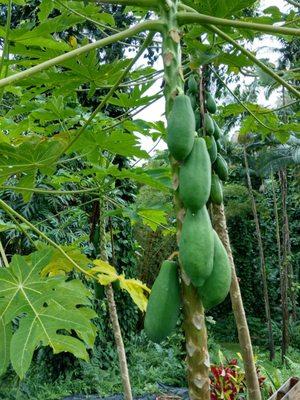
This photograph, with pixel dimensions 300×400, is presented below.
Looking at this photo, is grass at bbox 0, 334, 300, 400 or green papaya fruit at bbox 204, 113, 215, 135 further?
grass at bbox 0, 334, 300, 400

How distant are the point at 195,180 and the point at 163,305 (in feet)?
0.75

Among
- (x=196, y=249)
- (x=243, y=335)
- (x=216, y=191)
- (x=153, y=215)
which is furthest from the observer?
(x=153, y=215)

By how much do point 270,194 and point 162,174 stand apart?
11.9 meters

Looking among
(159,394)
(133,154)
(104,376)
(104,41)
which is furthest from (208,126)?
(104,376)

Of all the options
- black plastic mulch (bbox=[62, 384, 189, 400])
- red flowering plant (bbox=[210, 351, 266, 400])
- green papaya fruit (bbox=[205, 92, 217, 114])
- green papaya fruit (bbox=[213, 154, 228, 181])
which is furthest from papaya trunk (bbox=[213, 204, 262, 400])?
black plastic mulch (bbox=[62, 384, 189, 400])

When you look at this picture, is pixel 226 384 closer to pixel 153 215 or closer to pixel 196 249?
pixel 153 215

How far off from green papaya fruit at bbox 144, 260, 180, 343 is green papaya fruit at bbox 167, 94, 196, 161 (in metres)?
0.22

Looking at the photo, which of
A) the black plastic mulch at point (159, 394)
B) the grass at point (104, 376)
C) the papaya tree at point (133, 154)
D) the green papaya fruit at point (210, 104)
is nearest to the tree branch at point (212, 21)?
the papaya tree at point (133, 154)

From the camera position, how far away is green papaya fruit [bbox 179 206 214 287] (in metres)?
0.87

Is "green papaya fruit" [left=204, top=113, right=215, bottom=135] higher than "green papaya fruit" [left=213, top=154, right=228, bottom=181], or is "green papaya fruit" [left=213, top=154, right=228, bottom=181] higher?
"green papaya fruit" [left=204, top=113, right=215, bottom=135]

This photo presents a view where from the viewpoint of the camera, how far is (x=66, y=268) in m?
2.10

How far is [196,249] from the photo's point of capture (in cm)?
88

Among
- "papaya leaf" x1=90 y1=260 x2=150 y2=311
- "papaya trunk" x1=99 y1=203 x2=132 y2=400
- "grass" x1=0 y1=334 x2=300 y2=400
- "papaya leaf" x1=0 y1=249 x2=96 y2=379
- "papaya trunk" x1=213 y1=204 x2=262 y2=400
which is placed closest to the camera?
"papaya leaf" x1=0 y1=249 x2=96 y2=379

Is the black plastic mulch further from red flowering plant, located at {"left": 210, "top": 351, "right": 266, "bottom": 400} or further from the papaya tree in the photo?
the papaya tree
